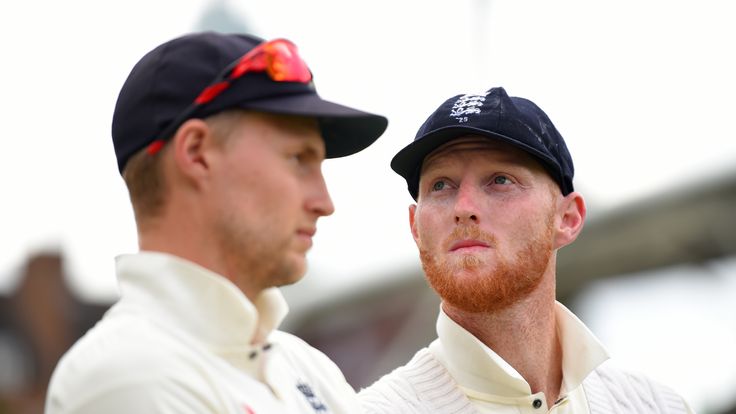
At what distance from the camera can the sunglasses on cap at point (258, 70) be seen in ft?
9.32

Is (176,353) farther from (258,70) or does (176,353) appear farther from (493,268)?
(493,268)

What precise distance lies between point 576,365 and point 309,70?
166 centimetres

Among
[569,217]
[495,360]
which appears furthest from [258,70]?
[569,217]

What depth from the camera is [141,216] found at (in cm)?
288

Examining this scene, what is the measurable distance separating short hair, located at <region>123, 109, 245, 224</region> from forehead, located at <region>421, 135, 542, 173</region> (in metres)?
1.40

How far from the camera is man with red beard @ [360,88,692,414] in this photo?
4.03 metres

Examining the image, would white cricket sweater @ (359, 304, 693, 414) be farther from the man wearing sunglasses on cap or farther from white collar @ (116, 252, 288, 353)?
white collar @ (116, 252, 288, 353)

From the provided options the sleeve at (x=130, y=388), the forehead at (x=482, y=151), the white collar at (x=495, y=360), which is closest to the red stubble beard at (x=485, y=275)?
the white collar at (x=495, y=360)

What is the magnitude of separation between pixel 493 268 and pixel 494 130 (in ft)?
1.45

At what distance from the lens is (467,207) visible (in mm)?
3998

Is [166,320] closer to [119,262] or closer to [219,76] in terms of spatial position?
[119,262]

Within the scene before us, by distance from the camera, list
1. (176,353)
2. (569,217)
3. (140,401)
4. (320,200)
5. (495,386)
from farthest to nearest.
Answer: (569,217) < (495,386) < (320,200) < (176,353) < (140,401)

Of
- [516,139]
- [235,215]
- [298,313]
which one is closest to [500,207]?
[516,139]

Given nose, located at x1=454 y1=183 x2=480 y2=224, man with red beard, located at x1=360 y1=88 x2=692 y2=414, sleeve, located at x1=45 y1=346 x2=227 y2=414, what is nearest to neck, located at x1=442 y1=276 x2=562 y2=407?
man with red beard, located at x1=360 y1=88 x2=692 y2=414
